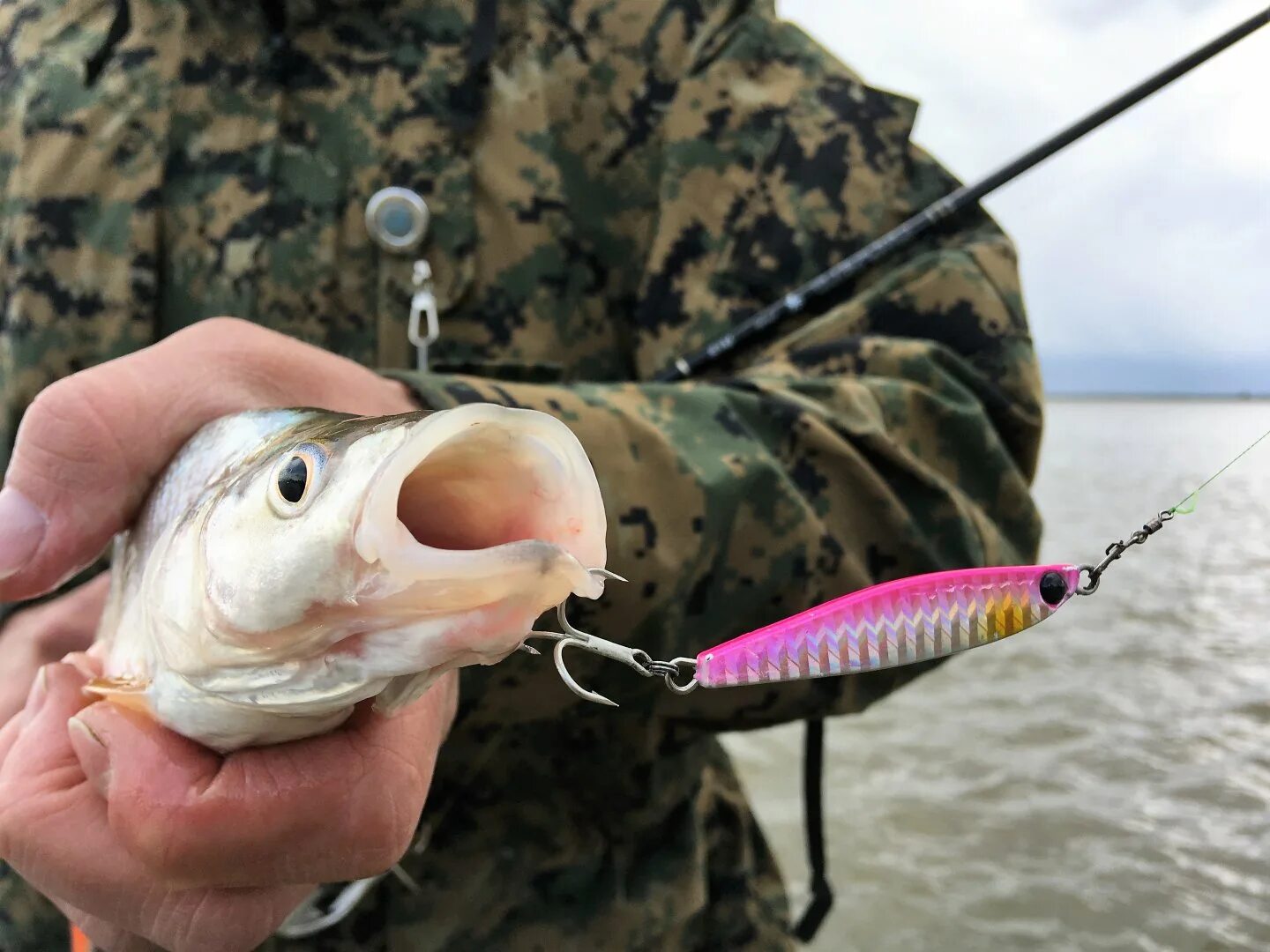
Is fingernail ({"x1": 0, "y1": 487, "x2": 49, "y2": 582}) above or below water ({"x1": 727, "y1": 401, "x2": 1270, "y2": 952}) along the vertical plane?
above

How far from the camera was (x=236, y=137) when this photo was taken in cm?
162

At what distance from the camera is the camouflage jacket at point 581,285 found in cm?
131

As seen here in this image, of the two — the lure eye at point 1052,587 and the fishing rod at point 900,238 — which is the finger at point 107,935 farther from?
the fishing rod at point 900,238

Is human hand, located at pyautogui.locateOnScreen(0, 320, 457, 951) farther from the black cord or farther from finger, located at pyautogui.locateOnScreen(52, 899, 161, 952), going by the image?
the black cord

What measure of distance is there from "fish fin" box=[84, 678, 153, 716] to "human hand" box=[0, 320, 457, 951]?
0.02 metres

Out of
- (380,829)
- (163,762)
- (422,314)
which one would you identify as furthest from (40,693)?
(422,314)

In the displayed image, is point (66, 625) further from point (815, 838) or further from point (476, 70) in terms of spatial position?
point (815, 838)

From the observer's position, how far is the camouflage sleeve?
3.82ft

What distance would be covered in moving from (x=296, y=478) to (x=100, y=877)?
0.51 m

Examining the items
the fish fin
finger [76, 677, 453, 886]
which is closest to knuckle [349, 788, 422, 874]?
finger [76, 677, 453, 886]

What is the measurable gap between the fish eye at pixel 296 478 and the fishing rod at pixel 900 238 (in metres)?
1.04

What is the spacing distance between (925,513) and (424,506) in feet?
2.95

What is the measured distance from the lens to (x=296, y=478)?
62 centimetres

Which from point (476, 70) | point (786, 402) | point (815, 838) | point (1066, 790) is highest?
point (476, 70)
